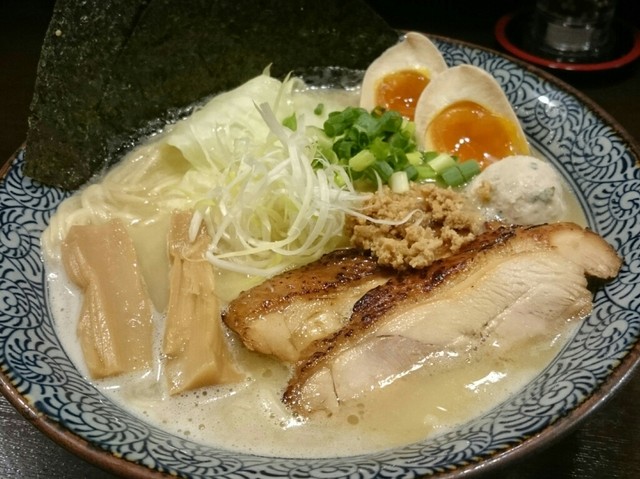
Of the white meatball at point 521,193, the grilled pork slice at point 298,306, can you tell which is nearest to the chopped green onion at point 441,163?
the white meatball at point 521,193

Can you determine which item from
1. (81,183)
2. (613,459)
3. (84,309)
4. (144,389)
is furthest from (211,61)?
(613,459)

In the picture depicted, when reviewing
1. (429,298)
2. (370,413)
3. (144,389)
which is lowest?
(144,389)

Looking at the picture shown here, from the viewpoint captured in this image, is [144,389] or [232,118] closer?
[144,389]

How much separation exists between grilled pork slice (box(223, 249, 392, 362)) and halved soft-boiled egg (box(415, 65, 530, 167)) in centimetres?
77

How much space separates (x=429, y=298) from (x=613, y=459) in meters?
0.61

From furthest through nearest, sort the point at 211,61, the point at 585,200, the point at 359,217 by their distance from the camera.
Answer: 1. the point at 211,61
2. the point at 585,200
3. the point at 359,217

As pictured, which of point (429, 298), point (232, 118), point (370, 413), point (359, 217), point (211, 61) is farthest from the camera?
point (211, 61)

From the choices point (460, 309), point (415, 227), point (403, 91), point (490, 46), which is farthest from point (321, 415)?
point (490, 46)

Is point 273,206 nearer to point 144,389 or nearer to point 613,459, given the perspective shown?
point 144,389

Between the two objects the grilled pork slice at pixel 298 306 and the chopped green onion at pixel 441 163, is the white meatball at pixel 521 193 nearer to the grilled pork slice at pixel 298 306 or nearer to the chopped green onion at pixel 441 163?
the chopped green onion at pixel 441 163

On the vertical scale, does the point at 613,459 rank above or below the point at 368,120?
below

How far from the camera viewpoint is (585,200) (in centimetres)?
204

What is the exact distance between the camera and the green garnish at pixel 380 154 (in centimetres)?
206

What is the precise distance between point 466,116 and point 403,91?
Answer: 324 millimetres
